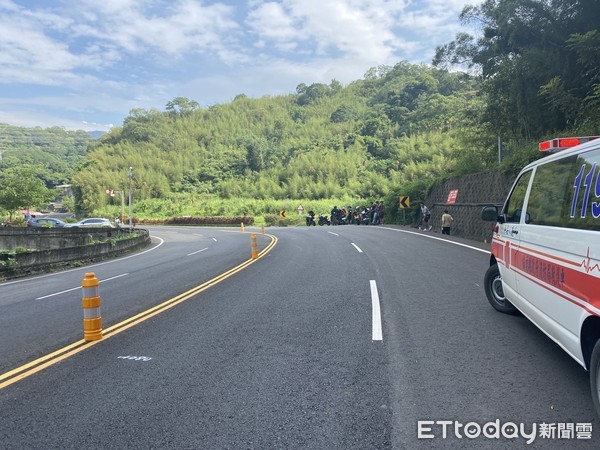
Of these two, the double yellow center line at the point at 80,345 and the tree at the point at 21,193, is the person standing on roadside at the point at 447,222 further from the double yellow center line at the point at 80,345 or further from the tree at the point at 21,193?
the tree at the point at 21,193

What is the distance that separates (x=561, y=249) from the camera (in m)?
4.09

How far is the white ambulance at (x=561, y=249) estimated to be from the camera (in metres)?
3.59

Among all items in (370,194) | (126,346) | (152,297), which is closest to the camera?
(126,346)

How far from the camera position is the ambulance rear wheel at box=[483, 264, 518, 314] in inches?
265

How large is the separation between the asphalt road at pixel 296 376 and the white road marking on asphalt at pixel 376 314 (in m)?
0.03

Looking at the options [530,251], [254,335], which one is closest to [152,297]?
[254,335]

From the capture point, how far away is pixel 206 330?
6.55 m

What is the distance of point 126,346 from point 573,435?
497 centimetres

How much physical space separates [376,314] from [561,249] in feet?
11.2

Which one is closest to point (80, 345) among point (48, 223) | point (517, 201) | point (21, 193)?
point (517, 201)

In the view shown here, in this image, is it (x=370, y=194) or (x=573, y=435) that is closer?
(x=573, y=435)

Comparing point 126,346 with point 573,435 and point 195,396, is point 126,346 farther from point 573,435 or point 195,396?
point 573,435

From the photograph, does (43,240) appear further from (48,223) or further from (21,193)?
(21,193)

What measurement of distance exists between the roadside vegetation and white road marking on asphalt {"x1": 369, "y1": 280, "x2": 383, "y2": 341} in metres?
11.6
